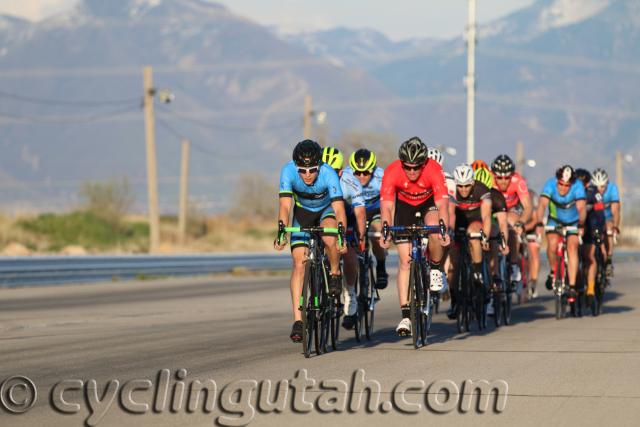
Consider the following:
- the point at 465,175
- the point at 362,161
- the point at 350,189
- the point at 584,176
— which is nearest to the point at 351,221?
the point at 350,189

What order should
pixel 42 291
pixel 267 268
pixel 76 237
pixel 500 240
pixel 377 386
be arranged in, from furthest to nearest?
pixel 76 237 → pixel 267 268 → pixel 42 291 → pixel 500 240 → pixel 377 386

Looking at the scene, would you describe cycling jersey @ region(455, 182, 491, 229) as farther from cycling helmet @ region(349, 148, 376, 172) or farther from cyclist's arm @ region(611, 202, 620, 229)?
cyclist's arm @ region(611, 202, 620, 229)

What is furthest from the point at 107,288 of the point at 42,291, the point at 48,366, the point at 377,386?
the point at 377,386

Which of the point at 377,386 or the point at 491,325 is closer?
the point at 377,386

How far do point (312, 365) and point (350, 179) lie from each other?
10.6ft

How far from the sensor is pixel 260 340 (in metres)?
14.7

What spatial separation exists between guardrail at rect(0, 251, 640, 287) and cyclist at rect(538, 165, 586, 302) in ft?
45.7

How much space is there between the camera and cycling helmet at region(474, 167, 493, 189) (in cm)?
1686

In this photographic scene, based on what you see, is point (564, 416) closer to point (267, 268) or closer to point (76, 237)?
point (267, 268)

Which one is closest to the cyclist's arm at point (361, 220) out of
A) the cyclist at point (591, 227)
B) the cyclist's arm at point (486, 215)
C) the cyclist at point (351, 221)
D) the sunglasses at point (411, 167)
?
the cyclist at point (351, 221)

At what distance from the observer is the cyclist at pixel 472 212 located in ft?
53.6

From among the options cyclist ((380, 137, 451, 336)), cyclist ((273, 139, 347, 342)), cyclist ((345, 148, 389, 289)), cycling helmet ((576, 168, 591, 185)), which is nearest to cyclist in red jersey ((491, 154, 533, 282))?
cycling helmet ((576, 168, 591, 185))

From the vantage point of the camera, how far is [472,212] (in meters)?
16.6

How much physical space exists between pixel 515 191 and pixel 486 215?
3812 millimetres
